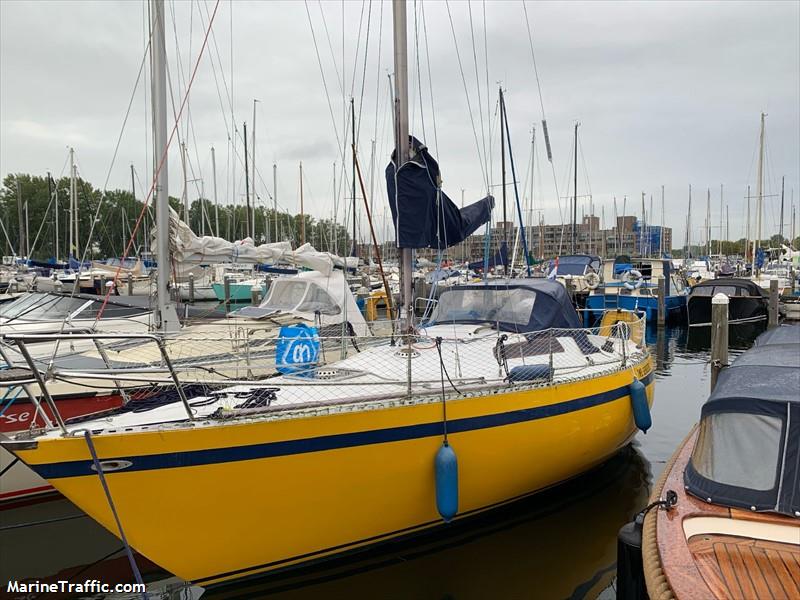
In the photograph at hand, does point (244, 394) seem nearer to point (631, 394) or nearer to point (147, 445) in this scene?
point (147, 445)

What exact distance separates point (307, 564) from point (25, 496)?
3.98 meters

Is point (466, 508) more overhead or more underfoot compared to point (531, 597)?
more overhead

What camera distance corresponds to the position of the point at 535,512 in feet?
20.6

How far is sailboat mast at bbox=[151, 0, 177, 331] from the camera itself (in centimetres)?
831

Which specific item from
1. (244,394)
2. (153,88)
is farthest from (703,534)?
(153,88)

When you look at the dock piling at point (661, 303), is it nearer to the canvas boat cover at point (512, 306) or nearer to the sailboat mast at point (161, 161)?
the canvas boat cover at point (512, 306)

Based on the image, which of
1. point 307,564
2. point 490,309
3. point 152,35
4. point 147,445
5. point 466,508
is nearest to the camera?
point 147,445

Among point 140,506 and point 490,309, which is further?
point 490,309

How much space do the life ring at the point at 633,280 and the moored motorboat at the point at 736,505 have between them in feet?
68.2

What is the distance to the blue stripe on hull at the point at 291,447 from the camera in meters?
3.99

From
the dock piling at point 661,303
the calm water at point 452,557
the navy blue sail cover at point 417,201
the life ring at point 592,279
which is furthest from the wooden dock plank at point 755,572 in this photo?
the life ring at point 592,279

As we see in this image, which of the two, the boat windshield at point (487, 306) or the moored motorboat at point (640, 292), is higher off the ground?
the boat windshield at point (487, 306)

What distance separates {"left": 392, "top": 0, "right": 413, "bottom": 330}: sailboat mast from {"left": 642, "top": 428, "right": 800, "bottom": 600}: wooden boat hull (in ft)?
10.9

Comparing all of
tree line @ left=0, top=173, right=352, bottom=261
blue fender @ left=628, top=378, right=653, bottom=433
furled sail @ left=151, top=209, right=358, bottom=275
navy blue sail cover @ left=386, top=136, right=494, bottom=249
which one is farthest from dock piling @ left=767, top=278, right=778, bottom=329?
tree line @ left=0, top=173, right=352, bottom=261
